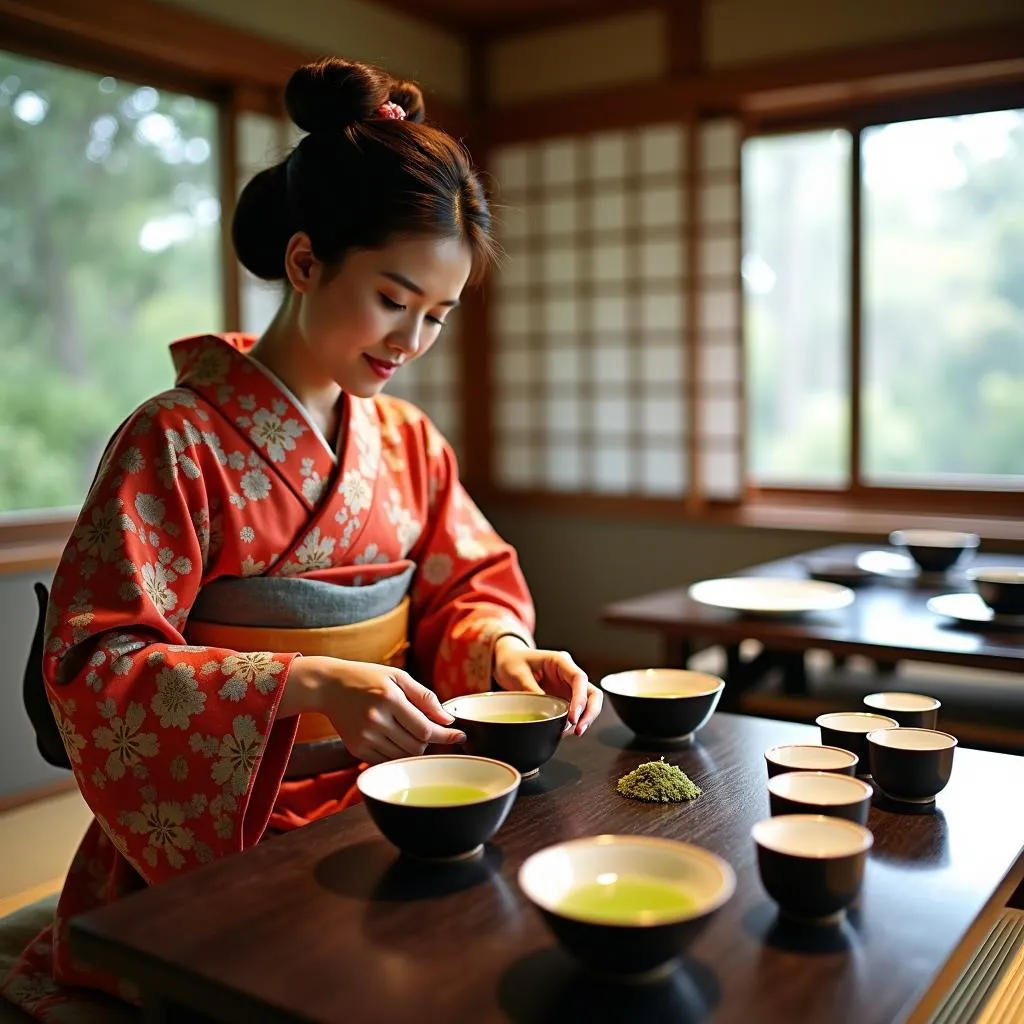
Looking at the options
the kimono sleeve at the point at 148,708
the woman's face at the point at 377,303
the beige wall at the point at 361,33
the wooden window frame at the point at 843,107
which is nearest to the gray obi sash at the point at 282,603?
the kimono sleeve at the point at 148,708

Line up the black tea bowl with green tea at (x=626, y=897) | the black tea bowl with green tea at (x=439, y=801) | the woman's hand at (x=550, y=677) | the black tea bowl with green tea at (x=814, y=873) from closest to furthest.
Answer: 1. the black tea bowl with green tea at (x=626, y=897)
2. the black tea bowl with green tea at (x=814, y=873)
3. the black tea bowl with green tea at (x=439, y=801)
4. the woman's hand at (x=550, y=677)

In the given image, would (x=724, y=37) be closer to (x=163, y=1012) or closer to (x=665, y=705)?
(x=665, y=705)

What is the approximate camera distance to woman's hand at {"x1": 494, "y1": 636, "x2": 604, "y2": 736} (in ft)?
4.84

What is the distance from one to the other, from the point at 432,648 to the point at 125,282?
2.84m

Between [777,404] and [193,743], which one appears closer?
[193,743]

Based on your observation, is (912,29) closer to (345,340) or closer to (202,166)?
(202,166)

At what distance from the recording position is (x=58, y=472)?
4.03 metres

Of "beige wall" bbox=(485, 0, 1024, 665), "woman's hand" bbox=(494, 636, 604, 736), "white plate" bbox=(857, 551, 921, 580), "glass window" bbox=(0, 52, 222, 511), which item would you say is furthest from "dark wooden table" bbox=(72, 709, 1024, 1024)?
"beige wall" bbox=(485, 0, 1024, 665)

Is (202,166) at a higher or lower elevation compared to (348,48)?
lower

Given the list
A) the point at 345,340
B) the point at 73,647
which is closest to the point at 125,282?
the point at 345,340

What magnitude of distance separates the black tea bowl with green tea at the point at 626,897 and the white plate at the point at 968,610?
155cm

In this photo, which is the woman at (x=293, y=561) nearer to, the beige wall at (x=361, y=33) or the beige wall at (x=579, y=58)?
the beige wall at (x=361, y=33)

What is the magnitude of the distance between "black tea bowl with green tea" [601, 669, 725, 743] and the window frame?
10.4 feet

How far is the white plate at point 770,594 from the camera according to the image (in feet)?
8.06
